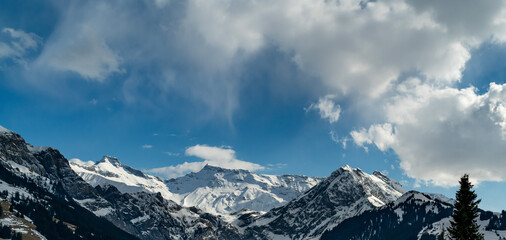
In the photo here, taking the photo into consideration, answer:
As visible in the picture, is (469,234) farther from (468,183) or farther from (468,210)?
(468,183)

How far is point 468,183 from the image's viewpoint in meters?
61.6

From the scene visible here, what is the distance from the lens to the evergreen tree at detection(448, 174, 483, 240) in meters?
59.8

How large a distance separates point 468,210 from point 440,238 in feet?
24.3

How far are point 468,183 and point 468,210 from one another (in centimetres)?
373

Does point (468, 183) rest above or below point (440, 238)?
above

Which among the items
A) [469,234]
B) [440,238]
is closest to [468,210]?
[469,234]

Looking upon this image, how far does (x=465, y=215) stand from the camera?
197 feet

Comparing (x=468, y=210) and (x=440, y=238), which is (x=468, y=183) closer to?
(x=468, y=210)

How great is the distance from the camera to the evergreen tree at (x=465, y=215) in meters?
59.8

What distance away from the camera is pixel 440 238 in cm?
6550

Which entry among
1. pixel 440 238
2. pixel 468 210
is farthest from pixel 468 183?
pixel 440 238

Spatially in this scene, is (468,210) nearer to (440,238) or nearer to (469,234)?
(469,234)

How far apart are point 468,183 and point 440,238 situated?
9.73m

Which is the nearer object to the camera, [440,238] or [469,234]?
[469,234]
